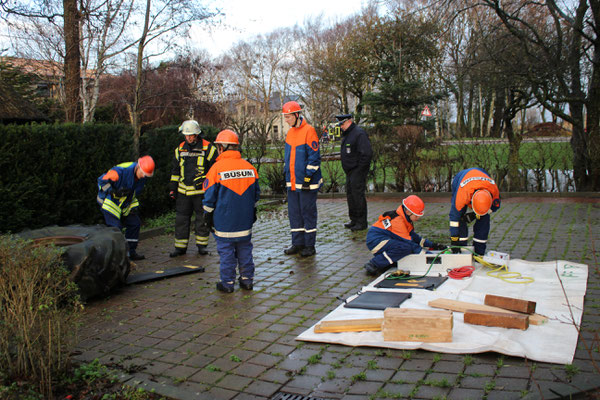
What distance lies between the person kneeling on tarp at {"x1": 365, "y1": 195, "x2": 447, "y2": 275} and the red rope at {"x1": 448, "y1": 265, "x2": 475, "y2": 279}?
21.4 inches

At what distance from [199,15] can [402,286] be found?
356 inches

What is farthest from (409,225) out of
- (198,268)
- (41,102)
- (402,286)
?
(41,102)

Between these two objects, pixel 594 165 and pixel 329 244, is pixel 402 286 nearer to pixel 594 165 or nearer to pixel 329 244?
pixel 329 244

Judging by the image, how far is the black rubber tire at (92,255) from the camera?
18.6ft

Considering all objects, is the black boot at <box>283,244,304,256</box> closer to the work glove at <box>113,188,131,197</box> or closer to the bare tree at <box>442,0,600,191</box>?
the work glove at <box>113,188,131,197</box>

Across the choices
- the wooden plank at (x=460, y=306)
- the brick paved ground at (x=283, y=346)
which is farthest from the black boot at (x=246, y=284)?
the wooden plank at (x=460, y=306)

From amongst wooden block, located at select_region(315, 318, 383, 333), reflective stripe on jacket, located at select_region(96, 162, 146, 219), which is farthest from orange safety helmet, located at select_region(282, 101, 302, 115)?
wooden block, located at select_region(315, 318, 383, 333)

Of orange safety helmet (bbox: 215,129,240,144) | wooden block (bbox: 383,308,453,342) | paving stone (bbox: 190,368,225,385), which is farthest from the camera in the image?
orange safety helmet (bbox: 215,129,240,144)

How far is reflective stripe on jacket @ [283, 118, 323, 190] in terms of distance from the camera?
309 inches

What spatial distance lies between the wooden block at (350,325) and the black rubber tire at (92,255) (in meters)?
2.63

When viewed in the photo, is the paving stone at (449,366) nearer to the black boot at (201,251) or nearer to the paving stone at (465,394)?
the paving stone at (465,394)

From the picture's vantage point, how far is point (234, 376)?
396cm

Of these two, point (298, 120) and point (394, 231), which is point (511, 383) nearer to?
point (394, 231)

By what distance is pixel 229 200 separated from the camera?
20.0 ft
